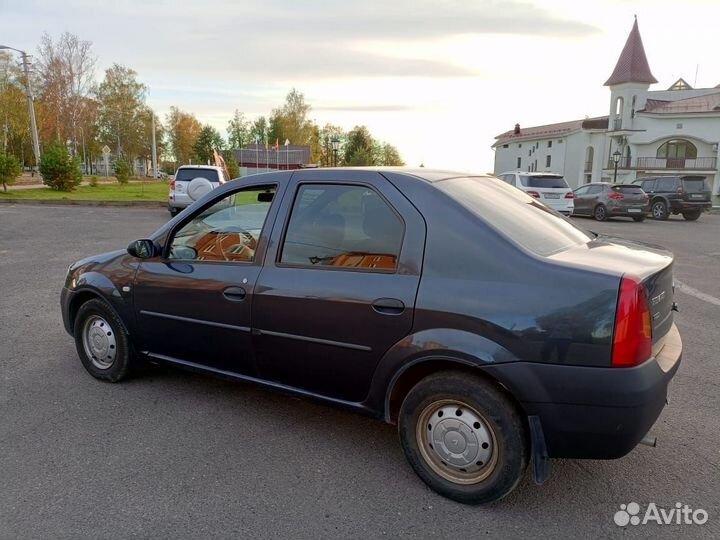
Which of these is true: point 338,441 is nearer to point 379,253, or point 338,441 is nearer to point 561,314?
point 379,253

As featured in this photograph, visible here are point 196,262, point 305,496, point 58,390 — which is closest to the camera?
point 305,496

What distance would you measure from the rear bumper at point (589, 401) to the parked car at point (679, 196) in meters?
22.0

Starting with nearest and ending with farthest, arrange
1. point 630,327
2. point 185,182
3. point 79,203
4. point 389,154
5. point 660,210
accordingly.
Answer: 1. point 630,327
2. point 185,182
3. point 660,210
4. point 79,203
5. point 389,154

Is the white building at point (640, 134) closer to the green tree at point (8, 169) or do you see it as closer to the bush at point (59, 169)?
the bush at point (59, 169)

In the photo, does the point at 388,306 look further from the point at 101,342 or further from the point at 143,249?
the point at 101,342

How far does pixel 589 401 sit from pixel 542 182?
54.6ft

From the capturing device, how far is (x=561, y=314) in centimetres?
243

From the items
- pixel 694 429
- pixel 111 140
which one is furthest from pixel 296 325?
pixel 111 140

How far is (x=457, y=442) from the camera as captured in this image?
8.98 ft

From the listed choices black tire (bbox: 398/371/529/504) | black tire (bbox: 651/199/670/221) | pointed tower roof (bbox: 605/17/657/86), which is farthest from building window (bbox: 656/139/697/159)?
black tire (bbox: 398/371/529/504)

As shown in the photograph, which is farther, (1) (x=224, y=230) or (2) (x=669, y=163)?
(2) (x=669, y=163)

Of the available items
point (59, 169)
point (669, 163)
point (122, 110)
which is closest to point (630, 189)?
point (59, 169)

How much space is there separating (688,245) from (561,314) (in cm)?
1296

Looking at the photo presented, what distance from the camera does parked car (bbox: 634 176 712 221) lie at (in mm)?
21000
